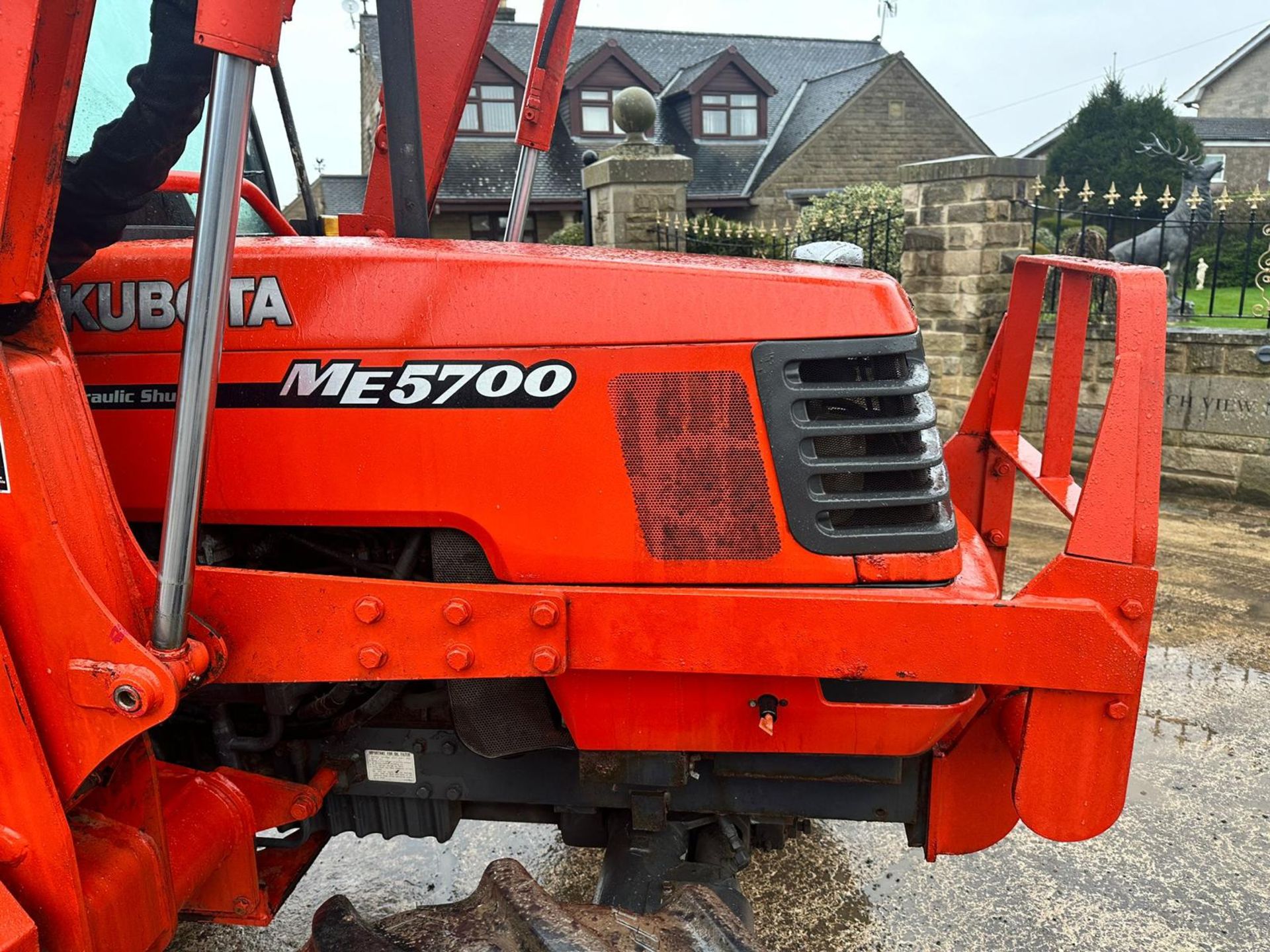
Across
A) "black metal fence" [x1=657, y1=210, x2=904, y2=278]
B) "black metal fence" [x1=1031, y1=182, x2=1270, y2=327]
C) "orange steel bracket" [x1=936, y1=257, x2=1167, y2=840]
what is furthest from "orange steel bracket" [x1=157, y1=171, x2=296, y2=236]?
"black metal fence" [x1=657, y1=210, x2=904, y2=278]

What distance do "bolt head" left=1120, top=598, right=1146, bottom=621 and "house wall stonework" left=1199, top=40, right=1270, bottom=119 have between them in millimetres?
40251

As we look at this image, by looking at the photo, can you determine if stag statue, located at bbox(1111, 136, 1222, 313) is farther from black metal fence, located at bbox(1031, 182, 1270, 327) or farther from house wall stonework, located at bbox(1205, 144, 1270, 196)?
house wall stonework, located at bbox(1205, 144, 1270, 196)

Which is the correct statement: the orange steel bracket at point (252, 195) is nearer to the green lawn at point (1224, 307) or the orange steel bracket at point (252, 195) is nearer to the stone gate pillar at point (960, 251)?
the stone gate pillar at point (960, 251)

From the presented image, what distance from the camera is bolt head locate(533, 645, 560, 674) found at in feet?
6.02

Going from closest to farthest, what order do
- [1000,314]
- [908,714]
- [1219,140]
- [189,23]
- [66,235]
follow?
1. [189,23]
2. [66,235]
3. [908,714]
4. [1000,314]
5. [1219,140]

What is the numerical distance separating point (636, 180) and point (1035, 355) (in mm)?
4000

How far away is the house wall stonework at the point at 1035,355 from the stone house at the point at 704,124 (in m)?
13.2

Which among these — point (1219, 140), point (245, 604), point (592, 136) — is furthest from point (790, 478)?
point (1219, 140)

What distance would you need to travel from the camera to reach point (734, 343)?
6.02ft

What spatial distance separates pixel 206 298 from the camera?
1.49m

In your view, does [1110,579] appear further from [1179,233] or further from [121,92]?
[1179,233]

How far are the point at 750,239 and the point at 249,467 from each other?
9324 millimetres

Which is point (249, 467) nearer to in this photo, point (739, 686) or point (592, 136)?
point (739, 686)

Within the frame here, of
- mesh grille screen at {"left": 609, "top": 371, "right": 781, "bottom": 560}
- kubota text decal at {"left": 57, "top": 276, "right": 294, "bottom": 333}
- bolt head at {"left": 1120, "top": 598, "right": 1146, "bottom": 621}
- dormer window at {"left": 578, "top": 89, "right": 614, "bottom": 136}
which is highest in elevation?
dormer window at {"left": 578, "top": 89, "right": 614, "bottom": 136}
